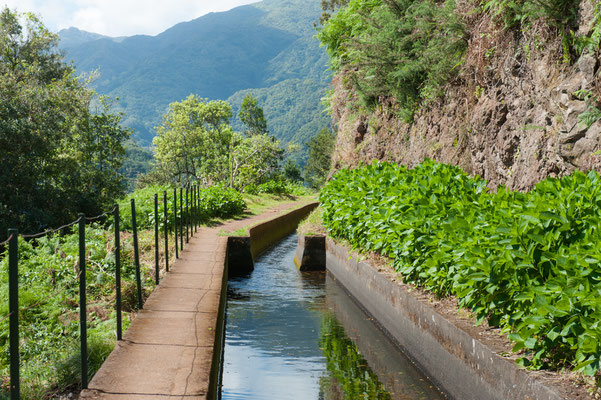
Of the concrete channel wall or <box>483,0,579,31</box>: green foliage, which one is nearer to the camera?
the concrete channel wall

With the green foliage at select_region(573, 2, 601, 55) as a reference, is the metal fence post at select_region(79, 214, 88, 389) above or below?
below

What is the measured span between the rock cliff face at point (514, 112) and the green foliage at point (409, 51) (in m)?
0.36

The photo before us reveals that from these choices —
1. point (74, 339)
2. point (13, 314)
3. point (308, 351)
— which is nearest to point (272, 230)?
point (308, 351)

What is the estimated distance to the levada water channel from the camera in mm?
6184

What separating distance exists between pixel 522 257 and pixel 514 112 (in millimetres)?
5672

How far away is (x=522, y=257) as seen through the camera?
4.48m

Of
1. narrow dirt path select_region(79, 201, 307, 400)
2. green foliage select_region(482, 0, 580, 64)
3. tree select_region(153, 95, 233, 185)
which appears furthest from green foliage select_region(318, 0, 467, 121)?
tree select_region(153, 95, 233, 185)

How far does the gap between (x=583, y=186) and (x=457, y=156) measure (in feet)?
22.8

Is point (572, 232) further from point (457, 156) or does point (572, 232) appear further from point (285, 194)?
point (285, 194)

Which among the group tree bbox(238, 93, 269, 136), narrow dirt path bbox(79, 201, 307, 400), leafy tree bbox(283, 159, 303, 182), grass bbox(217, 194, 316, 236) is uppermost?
tree bbox(238, 93, 269, 136)

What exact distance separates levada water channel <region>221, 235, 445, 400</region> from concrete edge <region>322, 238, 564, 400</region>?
0.22 m

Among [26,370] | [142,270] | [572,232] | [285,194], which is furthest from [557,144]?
[285,194]

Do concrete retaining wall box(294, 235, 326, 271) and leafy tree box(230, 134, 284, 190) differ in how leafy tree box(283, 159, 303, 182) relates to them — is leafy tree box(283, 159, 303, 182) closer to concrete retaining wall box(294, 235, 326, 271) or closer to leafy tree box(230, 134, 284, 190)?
leafy tree box(230, 134, 284, 190)

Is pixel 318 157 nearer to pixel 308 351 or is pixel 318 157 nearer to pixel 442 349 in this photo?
pixel 308 351
